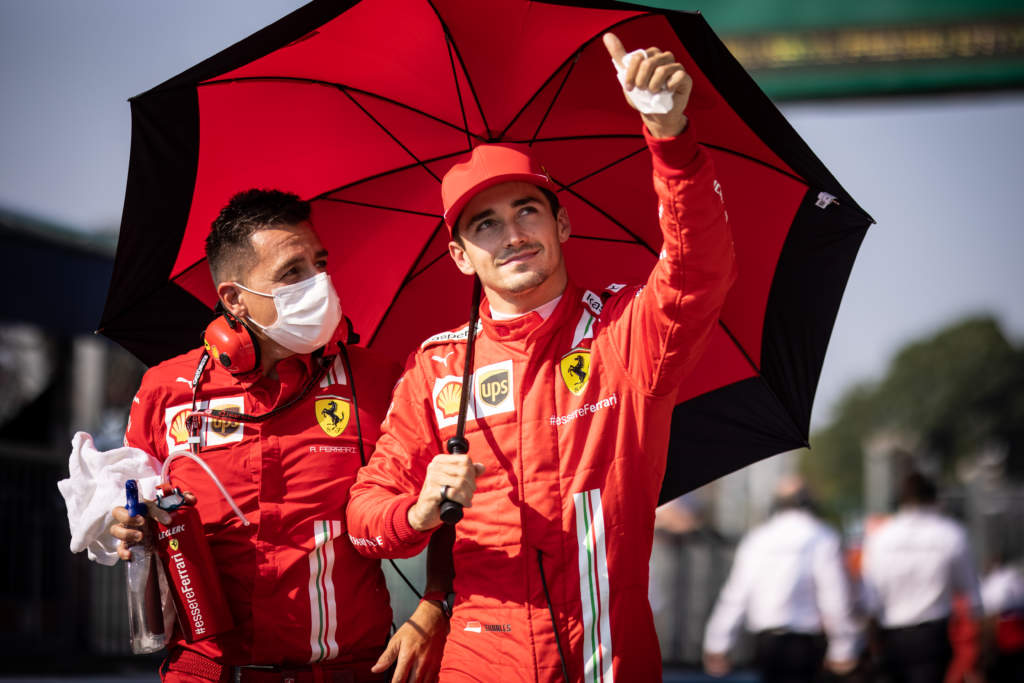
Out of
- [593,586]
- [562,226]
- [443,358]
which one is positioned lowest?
[593,586]

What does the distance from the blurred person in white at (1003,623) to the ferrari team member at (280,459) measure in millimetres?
9842

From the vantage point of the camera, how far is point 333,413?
410 cm

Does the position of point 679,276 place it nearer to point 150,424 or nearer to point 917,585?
point 150,424

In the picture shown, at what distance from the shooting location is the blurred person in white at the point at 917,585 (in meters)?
9.46

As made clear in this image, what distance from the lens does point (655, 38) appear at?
143 inches

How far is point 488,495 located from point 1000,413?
89621 mm

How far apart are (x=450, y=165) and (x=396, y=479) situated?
46.2 inches

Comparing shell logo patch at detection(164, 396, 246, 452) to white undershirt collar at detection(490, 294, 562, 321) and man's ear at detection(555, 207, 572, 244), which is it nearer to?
white undershirt collar at detection(490, 294, 562, 321)

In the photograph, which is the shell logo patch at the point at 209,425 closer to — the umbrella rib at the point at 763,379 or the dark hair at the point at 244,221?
the dark hair at the point at 244,221

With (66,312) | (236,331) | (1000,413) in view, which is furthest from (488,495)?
(1000,413)

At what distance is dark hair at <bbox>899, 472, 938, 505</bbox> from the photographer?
971 centimetres

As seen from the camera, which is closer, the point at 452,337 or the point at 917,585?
the point at 452,337

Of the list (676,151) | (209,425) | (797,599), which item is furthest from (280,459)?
(797,599)

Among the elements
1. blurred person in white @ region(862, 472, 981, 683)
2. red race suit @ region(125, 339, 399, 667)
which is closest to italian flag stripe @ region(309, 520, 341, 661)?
red race suit @ region(125, 339, 399, 667)
